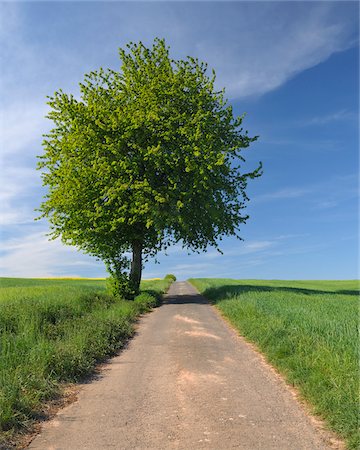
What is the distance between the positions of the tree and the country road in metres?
16.0

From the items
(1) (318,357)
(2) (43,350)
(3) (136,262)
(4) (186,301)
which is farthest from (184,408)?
(3) (136,262)

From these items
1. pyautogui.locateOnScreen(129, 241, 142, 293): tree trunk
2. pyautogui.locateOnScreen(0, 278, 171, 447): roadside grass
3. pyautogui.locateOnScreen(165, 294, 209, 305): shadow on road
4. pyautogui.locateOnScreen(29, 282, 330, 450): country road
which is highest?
pyautogui.locateOnScreen(129, 241, 142, 293): tree trunk

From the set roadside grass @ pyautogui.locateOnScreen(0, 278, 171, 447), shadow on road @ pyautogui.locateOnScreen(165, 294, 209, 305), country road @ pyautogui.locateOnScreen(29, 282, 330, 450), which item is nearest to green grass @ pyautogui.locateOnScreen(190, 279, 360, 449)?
country road @ pyautogui.locateOnScreen(29, 282, 330, 450)

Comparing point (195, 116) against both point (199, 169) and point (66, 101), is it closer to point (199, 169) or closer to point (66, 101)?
point (199, 169)

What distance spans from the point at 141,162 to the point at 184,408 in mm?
23413

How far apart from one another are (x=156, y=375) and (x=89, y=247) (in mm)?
23147

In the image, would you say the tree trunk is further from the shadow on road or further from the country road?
the country road

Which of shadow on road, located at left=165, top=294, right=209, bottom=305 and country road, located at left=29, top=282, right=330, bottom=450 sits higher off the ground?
shadow on road, located at left=165, top=294, right=209, bottom=305

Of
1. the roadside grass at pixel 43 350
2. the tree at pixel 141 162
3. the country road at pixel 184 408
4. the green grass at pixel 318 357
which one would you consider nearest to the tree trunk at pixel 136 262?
the tree at pixel 141 162

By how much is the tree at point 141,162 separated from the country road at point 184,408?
52.4ft

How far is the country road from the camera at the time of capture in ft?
20.4

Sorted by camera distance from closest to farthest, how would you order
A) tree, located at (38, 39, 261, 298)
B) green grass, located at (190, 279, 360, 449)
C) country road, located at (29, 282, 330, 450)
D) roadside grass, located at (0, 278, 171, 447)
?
country road, located at (29, 282, 330, 450) < green grass, located at (190, 279, 360, 449) < roadside grass, located at (0, 278, 171, 447) < tree, located at (38, 39, 261, 298)

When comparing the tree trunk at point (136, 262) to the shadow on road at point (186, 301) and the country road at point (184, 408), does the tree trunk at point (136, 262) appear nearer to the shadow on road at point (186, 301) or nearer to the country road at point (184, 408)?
the shadow on road at point (186, 301)

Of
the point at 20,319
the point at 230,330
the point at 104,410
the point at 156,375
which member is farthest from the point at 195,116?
the point at 104,410
